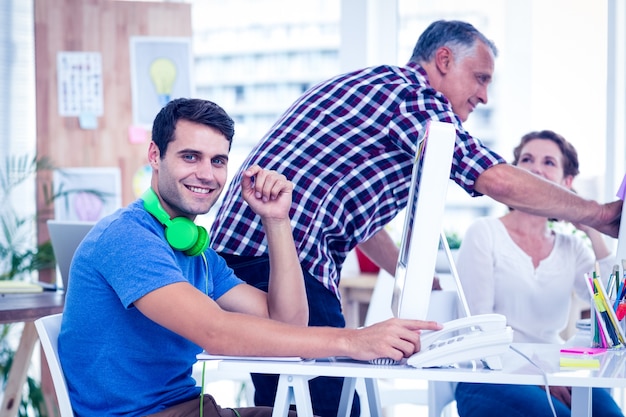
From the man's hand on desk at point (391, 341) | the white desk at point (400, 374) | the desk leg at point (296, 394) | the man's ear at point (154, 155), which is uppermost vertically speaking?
the man's ear at point (154, 155)

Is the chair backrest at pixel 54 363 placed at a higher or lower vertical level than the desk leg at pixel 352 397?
higher

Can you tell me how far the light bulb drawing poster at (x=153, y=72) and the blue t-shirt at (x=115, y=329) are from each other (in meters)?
2.58

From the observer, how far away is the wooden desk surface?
6.88 feet

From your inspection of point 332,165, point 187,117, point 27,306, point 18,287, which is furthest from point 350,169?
point 18,287

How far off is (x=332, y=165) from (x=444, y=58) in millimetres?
441

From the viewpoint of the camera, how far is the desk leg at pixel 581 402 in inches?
61.4

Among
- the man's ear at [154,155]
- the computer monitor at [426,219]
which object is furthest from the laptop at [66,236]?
the computer monitor at [426,219]

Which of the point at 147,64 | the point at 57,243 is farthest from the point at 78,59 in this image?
the point at 57,243

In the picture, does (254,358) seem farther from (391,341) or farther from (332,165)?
(332,165)

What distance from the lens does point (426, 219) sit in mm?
1319

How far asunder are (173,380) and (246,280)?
0.47m

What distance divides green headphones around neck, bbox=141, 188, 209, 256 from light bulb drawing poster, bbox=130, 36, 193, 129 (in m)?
2.49

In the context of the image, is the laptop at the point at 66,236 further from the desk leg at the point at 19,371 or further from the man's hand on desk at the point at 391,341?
the man's hand on desk at the point at 391,341

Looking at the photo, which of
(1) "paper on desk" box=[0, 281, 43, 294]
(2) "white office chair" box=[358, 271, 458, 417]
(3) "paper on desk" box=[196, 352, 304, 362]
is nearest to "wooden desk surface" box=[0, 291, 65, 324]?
(1) "paper on desk" box=[0, 281, 43, 294]
